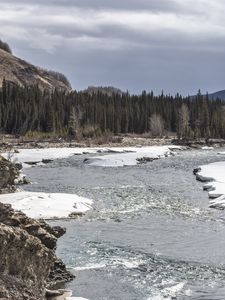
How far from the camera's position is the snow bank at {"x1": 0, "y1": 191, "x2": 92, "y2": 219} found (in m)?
30.0

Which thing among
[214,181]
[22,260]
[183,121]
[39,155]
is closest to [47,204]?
[22,260]

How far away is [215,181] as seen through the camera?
4481cm

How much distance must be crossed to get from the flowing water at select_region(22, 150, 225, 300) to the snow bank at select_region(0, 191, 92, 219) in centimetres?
96

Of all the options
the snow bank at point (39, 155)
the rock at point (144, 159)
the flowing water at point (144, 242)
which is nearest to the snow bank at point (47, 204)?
the flowing water at point (144, 242)

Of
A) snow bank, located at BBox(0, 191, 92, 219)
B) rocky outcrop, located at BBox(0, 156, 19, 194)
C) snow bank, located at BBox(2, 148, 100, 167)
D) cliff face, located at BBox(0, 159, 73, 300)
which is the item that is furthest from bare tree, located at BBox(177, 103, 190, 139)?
cliff face, located at BBox(0, 159, 73, 300)

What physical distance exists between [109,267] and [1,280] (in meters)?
6.83

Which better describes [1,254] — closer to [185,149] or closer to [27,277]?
[27,277]

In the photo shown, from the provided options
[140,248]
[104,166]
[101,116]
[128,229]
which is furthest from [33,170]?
[101,116]

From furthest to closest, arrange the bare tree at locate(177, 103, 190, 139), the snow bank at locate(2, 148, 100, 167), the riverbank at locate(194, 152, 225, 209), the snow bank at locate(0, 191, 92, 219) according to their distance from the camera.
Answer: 1. the bare tree at locate(177, 103, 190, 139)
2. the snow bank at locate(2, 148, 100, 167)
3. the riverbank at locate(194, 152, 225, 209)
4. the snow bank at locate(0, 191, 92, 219)

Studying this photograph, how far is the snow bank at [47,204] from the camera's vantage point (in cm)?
2998

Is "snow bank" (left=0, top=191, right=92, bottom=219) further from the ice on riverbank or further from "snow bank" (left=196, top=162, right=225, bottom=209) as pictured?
the ice on riverbank

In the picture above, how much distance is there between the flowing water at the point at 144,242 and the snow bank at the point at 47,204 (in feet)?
3.16

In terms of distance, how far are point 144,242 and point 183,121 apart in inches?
4365

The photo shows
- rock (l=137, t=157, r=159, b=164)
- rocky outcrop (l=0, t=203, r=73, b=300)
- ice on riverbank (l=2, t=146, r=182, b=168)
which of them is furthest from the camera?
rock (l=137, t=157, r=159, b=164)
